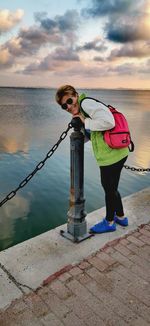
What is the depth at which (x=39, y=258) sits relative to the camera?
137 inches

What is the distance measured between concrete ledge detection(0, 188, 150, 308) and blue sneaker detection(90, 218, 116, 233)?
6cm

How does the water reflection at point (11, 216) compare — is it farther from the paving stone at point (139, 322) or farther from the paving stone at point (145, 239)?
the paving stone at point (139, 322)

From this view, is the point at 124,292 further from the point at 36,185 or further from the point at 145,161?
the point at 145,161

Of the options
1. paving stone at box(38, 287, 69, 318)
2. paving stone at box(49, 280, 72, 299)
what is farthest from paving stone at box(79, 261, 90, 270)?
paving stone at box(38, 287, 69, 318)

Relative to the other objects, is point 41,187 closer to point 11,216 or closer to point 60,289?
point 11,216

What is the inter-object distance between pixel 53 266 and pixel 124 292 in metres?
0.80

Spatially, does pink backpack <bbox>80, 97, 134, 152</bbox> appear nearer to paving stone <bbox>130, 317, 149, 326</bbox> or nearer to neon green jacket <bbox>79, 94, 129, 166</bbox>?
neon green jacket <bbox>79, 94, 129, 166</bbox>

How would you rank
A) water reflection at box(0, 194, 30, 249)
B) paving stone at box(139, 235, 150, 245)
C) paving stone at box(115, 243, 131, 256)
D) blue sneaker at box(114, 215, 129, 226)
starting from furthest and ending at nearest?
water reflection at box(0, 194, 30, 249), blue sneaker at box(114, 215, 129, 226), paving stone at box(139, 235, 150, 245), paving stone at box(115, 243, 131, 256)

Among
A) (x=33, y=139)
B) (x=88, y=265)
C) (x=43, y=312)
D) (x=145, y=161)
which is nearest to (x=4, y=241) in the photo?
(x=88, y=265)

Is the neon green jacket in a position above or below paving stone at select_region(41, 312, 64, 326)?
above

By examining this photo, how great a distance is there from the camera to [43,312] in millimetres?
2736

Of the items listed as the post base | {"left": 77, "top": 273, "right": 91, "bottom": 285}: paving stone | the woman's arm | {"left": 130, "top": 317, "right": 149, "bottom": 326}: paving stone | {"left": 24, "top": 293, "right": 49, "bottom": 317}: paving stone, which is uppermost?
the woman's arm

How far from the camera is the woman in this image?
3307mm

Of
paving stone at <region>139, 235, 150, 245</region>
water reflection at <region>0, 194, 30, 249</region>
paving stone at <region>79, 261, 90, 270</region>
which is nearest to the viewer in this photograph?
paving stone at <region>79, 261, 90, 270</region>
